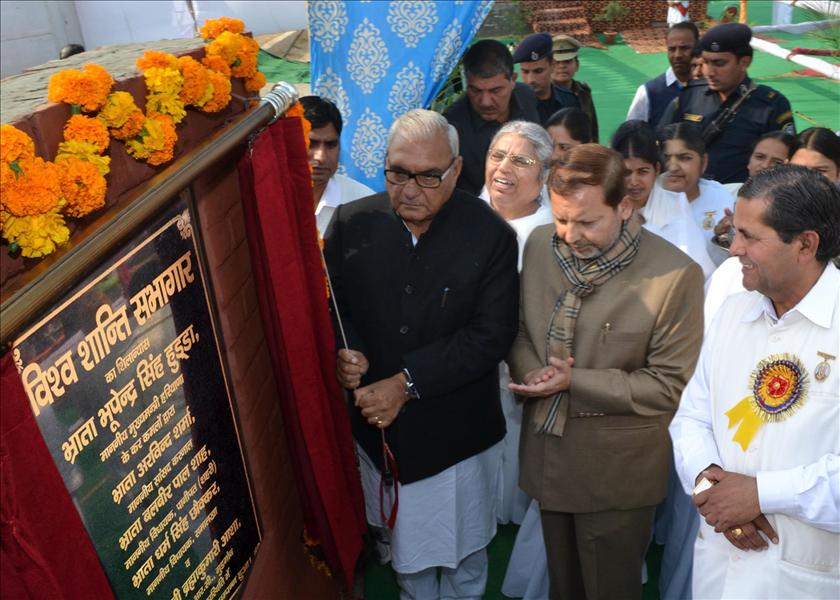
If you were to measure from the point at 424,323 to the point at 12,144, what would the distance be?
1.86m

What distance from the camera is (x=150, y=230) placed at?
6.21 ft

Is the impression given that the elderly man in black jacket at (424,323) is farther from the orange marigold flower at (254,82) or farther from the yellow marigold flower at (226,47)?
the yellow marigold flower at (226,47)

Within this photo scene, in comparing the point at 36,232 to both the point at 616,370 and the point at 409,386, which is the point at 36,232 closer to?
the point at 409,386

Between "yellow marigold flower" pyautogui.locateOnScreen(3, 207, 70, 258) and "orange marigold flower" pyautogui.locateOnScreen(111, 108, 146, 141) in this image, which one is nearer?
"yellow marigold flower" pyautogui.locateOnScreen(3, 207, 70, 258)

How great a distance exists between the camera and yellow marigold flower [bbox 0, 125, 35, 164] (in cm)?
134

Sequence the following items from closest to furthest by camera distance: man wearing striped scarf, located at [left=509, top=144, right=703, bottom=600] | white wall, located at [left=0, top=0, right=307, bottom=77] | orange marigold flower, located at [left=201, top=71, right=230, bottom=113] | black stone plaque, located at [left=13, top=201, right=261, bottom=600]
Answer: black stone plaque, located at [left=13, top=201, right=261, bottom=600]
orange marigold flower, located at [left=201, top=71, right=230, bottom=113]
man wearing striped scarf, located at [left=509, top=144, right=703, bottom=600]
white wall, located at [left=0, top=0, right=307, bottom=77]

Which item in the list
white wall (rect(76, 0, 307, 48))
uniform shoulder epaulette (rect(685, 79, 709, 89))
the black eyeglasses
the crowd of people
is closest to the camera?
the crowd of people

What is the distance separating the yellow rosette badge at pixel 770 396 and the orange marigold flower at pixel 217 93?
5.46ft

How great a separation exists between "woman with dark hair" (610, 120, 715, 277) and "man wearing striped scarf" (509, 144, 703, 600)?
3.36ft

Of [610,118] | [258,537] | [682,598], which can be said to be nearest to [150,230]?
[258,537]

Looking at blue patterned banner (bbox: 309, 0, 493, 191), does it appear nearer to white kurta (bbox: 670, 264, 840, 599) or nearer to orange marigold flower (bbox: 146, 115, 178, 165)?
white kurta (bbox: 670, 264, 840, 599)

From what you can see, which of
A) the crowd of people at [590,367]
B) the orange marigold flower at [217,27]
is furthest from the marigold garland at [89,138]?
the crowd of people at [590,367]

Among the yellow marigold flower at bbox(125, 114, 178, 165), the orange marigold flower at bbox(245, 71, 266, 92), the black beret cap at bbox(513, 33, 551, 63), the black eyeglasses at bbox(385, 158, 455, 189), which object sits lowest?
the black beret cap at bbox(513, 33, 551, 63)

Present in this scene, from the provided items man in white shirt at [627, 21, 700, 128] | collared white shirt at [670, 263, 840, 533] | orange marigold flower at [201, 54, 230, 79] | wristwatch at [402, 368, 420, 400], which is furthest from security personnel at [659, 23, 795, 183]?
orange marigold flower at [201, 54, 230, 79]
